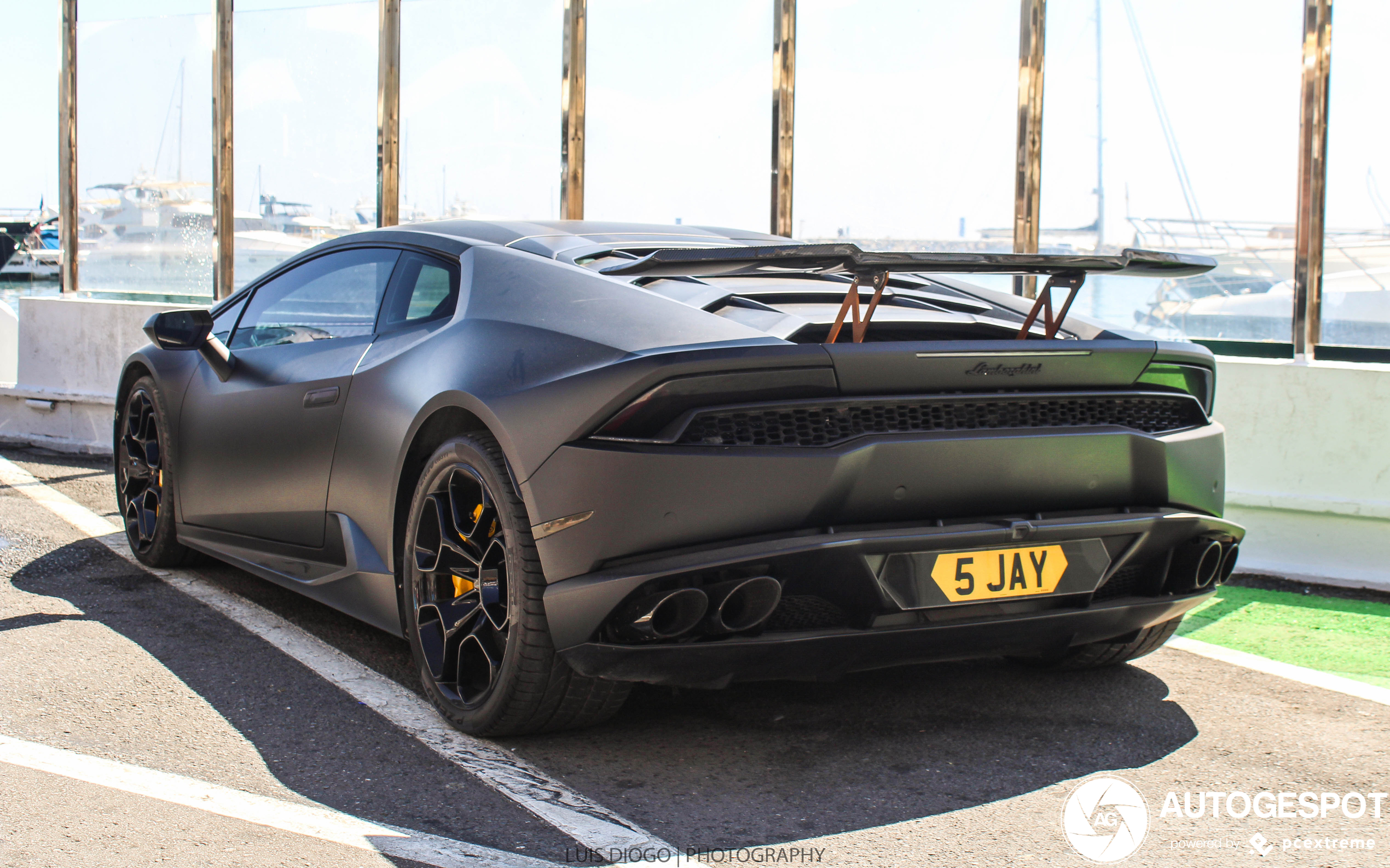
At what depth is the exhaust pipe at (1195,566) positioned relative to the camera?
10.3 ft

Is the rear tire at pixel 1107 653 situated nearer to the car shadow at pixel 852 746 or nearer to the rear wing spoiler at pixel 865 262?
the car shadow at pixel 852 746

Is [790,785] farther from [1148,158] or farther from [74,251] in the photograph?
[74,251]

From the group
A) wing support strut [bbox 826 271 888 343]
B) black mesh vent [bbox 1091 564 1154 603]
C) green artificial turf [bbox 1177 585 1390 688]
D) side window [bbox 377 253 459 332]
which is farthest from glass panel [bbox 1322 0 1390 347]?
side window [bbox 377 253 459 332]

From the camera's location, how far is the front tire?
2879 mm

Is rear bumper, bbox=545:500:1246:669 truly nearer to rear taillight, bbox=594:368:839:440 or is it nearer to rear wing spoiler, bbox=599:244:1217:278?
rear taillight, bbox=594:368:839:440

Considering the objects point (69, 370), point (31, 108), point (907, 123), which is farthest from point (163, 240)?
point (907, 123)

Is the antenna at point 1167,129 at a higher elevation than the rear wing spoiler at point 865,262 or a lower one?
higher

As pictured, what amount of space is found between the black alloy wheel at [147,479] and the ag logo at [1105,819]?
355 cm

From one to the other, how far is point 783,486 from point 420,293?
146 cm

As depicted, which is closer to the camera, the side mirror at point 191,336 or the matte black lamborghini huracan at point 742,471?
the matte black lamborghini huracan at point 742,471

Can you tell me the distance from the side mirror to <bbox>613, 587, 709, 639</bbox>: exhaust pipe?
7.90ft

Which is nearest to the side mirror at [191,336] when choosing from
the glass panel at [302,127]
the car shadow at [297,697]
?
the car shadow at [297,697]

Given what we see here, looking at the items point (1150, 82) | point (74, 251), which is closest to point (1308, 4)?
point (1150, 82)

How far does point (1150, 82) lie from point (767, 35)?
236 cm
